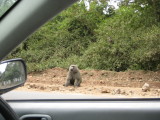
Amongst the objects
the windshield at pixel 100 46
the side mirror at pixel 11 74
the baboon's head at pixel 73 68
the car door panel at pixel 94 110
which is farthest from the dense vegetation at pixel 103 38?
the side mirror at pixel 11 74

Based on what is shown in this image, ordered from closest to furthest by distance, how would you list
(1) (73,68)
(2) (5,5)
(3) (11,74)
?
(2) (5,5), (3) (11,74), (1) (73,68)

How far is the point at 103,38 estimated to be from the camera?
298 inches

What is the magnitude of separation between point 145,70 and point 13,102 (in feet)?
16.1

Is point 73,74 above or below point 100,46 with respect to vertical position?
below

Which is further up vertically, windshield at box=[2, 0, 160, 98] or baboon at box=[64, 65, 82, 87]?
windshield at box=[2, 0, 160, 98]

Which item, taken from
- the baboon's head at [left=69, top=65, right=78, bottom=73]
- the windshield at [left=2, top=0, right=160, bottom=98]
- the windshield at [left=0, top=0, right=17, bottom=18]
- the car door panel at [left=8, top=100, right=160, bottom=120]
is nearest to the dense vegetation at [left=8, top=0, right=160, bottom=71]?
the windshield at [left=2, top=0, right=160, bottom=98]

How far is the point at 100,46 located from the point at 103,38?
14.8 inches

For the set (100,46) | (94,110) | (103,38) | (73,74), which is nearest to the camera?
(94,110)

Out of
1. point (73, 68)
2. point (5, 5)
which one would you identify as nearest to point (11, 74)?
point (5, 5)

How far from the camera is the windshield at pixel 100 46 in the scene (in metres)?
6.34

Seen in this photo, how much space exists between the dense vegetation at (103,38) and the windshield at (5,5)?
4.87 meters

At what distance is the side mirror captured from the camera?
1275mm

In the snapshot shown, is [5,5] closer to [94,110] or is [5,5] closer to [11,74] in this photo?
[11,74]

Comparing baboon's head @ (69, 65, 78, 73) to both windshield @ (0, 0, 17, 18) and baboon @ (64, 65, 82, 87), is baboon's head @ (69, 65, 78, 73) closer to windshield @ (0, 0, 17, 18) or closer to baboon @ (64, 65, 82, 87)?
baboon @ (64, 65, 82, 87)
